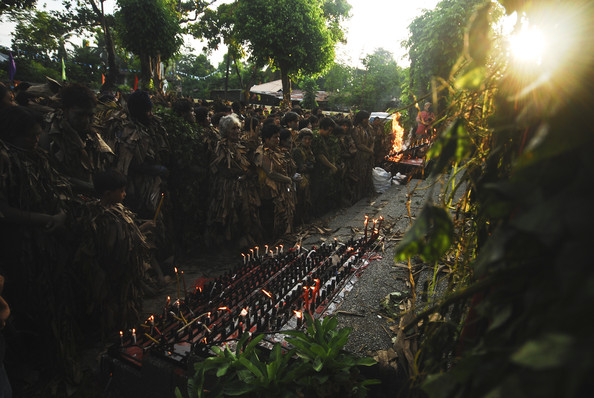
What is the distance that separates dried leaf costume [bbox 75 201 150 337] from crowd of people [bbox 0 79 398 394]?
0.01 meters

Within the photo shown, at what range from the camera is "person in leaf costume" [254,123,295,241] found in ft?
19.1

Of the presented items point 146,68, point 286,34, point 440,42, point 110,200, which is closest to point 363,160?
point 440,42

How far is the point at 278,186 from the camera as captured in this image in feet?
20.2

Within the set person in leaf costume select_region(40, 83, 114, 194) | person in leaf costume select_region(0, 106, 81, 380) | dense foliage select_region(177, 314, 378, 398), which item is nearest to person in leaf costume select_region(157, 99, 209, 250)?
person in leaf costume select_region(40, 83, 114, 194)

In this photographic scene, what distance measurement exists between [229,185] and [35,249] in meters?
3.12

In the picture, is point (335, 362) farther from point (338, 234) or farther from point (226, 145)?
point (226, 145)

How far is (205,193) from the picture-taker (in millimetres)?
5930

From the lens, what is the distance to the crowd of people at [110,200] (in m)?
2.79

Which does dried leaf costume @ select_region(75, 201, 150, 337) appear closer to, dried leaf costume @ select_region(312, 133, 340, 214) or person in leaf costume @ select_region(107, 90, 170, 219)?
person in leaf costume @ select_region(107, 90, 170, 219)

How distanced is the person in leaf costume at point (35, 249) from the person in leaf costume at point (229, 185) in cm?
273

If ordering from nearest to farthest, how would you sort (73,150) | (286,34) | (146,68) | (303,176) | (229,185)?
(73,150), (229,185), (303,176), (146,68), (286,34)

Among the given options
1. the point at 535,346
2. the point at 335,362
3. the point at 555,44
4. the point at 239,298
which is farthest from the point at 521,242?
the point at 239,298

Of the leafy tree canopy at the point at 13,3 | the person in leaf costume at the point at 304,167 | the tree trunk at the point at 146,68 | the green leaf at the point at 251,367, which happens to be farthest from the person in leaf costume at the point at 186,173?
the leafy tree canopy at the point at 13,3

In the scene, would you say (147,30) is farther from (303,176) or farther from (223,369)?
(223,369)
